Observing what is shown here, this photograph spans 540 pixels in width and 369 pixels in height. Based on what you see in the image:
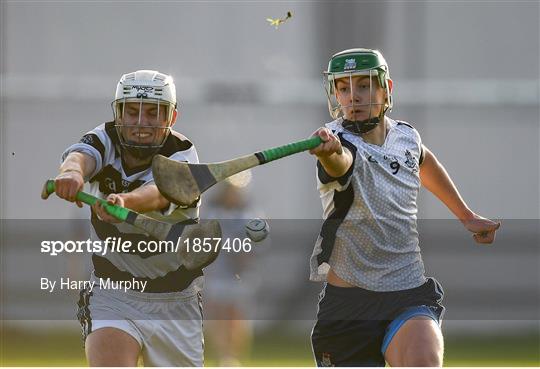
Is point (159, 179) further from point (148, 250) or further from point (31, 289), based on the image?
point (31, 289)

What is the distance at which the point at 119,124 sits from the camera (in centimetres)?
471

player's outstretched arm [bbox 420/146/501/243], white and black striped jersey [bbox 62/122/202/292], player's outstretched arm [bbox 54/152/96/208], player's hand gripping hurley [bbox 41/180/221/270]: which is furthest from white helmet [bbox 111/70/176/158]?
player's outstretched arm [bbox 420/146/501/243]

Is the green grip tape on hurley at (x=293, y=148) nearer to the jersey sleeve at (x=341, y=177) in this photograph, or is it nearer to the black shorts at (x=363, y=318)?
the jersey sleeve at (x=341, y=177)

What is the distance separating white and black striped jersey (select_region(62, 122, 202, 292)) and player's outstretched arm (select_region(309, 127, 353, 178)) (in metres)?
0.65

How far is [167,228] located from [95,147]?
0.43 metres

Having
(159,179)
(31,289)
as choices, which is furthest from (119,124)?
(31,289)

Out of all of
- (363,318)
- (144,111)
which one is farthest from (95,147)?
(363,318)

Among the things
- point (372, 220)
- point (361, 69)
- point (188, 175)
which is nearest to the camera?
point (188, 175)

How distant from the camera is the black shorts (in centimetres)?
457

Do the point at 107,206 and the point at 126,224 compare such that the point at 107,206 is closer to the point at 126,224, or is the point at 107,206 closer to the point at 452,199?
the point at 126,224

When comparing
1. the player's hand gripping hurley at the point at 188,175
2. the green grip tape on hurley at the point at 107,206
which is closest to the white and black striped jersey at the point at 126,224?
the player's hand gripping hurley at the point at 188,175

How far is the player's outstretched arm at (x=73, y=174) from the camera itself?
4.16 m

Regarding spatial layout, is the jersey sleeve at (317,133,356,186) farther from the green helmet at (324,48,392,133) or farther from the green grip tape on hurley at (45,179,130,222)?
the green grip tape on hurley at (45,179,130,222)

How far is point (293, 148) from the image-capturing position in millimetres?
4105
